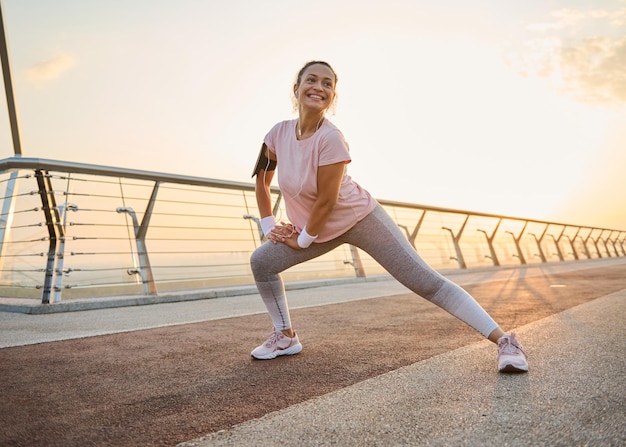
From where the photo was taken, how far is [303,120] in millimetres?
2293

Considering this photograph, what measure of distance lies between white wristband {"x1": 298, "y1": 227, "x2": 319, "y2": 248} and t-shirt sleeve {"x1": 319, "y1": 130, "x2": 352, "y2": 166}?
1.02 feet

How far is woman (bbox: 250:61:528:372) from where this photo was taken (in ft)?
7.12

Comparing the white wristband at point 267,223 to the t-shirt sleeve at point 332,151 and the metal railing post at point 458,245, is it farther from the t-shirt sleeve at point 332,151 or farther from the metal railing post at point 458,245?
the metal railing post at point 458,245

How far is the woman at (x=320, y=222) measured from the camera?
217cm

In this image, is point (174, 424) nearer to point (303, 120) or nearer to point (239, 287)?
point (303, 120)

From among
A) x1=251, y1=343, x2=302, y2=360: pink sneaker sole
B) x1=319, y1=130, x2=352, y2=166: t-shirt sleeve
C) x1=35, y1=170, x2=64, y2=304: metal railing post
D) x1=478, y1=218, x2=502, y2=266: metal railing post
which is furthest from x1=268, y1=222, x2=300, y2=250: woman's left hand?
x1=478, y1=218, x2=502, y2=266: metal railing post

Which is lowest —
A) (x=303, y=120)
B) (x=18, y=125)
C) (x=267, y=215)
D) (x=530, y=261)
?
(x=530, y=261)

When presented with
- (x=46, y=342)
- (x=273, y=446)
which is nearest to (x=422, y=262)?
(x=273, y=446)

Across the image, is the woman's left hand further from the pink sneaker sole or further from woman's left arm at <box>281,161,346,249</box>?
the pink sneaker sole

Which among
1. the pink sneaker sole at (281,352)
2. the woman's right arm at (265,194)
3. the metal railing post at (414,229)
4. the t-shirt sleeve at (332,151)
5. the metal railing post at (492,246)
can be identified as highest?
the t-shirt sleeve at (332,151)

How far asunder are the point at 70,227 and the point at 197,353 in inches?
101

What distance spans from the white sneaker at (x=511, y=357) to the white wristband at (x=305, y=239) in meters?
0.86

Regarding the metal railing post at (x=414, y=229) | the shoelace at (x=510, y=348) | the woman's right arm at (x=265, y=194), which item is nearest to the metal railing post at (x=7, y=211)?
the woman's right arm at (x=265, y=194)

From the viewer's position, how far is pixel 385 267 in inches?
91.0
